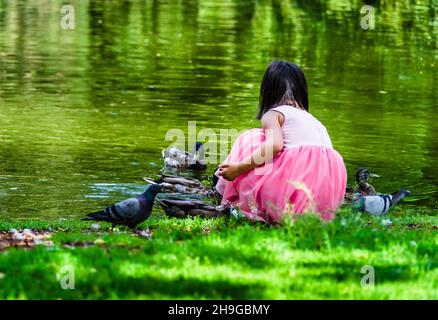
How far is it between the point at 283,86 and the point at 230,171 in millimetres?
1058

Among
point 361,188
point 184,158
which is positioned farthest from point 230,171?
point 184,158

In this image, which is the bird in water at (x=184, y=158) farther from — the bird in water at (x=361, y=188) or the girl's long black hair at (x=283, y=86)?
the girl's long black hair at (x=283, y=86)

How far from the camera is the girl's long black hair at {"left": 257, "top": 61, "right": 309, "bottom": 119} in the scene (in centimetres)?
974

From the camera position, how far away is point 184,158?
15.2 m

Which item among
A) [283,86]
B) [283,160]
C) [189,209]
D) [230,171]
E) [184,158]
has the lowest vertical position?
[184,158]

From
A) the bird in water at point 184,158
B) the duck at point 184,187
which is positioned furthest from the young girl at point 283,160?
the bird in water at point 184,158

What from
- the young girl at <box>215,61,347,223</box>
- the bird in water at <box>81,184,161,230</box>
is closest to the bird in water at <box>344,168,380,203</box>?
the young girl at <box>215,61,347,223</box>

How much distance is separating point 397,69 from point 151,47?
8.15 metres

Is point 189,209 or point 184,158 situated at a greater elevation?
point 189,209

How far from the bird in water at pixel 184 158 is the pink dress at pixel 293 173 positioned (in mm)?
5251

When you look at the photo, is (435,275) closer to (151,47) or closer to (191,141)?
(191,141)

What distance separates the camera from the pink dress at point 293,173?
30.9ft

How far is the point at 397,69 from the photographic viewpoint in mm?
27547

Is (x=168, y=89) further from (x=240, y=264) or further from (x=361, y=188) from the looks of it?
(x=240, y=264)
